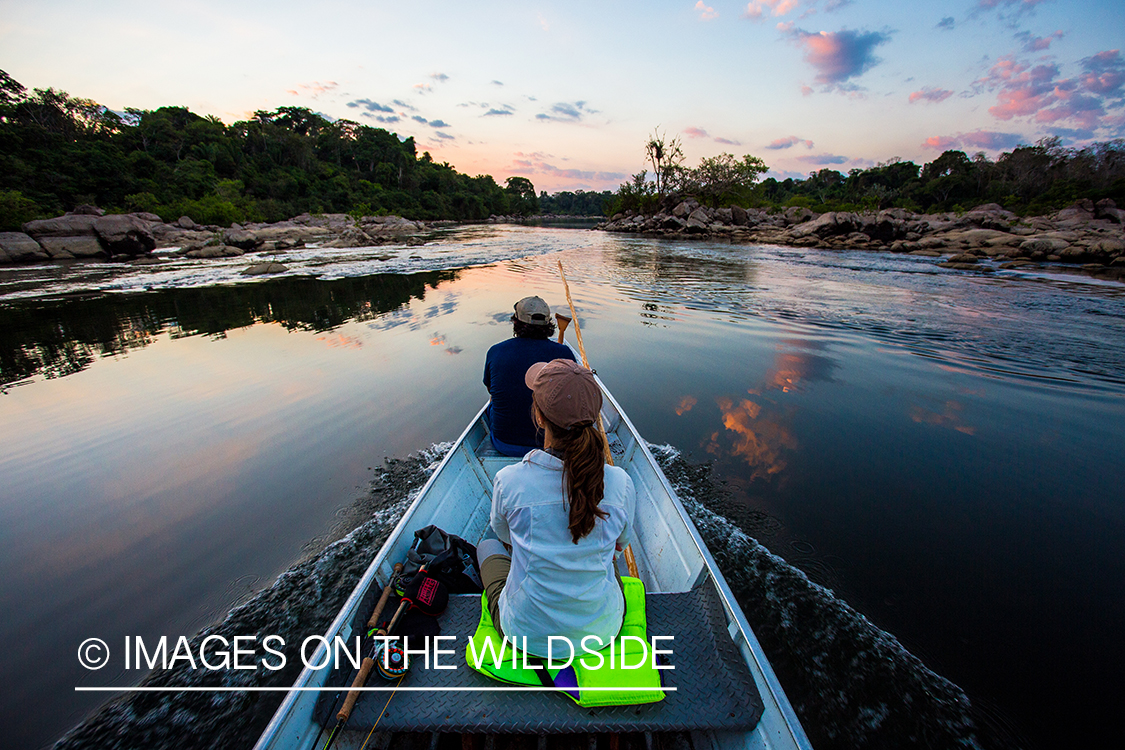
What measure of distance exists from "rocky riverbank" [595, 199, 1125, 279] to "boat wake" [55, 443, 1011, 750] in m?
21.7

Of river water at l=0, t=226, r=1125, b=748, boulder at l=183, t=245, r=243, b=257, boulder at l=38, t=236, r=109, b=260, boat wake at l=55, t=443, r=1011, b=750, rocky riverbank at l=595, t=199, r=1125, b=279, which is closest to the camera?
boat wake at l=55, t=443, r=1011, b=750

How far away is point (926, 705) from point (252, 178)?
6779 centimetres

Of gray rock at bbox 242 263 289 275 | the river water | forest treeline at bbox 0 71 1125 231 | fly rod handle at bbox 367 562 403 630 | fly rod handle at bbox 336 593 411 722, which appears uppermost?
forest treeline at bbox 0 71 1125 231

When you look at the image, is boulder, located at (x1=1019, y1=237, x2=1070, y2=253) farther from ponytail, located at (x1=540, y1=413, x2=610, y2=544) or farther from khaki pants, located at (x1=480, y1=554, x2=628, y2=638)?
ponytail, located at (x1=540, y1=413, x2=610, y2=544)

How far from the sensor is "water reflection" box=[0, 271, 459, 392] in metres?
7.26

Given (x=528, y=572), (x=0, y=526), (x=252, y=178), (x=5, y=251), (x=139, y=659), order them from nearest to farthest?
(x=528, y=572), (x=139, y=659), (x=0, y=526), (x=5, y=251), (x=252, y=178)

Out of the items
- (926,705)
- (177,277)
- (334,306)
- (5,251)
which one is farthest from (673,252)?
(5,251)

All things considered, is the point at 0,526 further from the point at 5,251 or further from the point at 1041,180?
the point at 1041,180

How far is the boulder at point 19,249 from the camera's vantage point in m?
18.3

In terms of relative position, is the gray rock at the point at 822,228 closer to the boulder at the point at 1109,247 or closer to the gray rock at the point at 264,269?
the boulder at the point at 1109,247

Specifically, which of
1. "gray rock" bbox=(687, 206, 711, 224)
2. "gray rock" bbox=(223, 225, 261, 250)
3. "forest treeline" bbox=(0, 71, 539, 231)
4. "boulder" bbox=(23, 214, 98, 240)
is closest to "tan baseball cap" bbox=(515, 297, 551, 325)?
"gray rock" bbox=(223, 225, 261, 250)

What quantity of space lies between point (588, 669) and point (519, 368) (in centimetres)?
206

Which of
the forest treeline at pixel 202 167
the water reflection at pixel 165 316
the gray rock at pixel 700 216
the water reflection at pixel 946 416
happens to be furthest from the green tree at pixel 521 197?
the water reflection at pixel 946 416

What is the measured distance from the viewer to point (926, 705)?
2.25 metres
